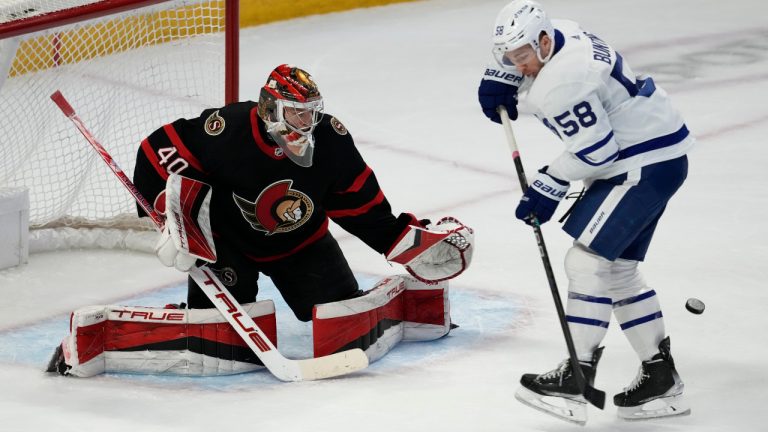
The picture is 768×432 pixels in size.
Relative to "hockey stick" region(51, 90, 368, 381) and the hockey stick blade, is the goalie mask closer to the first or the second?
"hockey stick" region(51, 90, 368, 381)

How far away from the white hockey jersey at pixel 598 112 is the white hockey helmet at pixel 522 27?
5 cm

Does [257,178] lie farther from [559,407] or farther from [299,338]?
[559,407]

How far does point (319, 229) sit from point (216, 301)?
1.22 ft

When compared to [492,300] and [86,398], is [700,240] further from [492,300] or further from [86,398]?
[86,398]

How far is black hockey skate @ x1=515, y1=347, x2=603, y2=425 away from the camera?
307 centimetres

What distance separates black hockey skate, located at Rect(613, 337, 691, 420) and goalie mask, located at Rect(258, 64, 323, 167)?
913 mm

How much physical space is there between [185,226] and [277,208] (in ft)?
0.74

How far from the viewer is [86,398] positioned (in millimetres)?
3225

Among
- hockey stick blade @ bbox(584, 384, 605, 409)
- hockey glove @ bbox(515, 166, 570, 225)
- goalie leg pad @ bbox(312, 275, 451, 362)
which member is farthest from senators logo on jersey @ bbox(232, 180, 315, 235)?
hockey stick blade @ bbox(584, 384, 605, 409)

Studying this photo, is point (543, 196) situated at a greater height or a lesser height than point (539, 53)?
lesser

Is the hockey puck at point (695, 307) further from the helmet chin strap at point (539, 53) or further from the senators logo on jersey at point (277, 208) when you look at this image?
the senators logo on jersey at point (277, 208)

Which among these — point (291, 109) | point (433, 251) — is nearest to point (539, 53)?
point (291, 109)

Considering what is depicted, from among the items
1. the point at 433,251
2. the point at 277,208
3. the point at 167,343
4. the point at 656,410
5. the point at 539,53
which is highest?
the point at 539,53

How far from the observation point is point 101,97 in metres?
4.63
